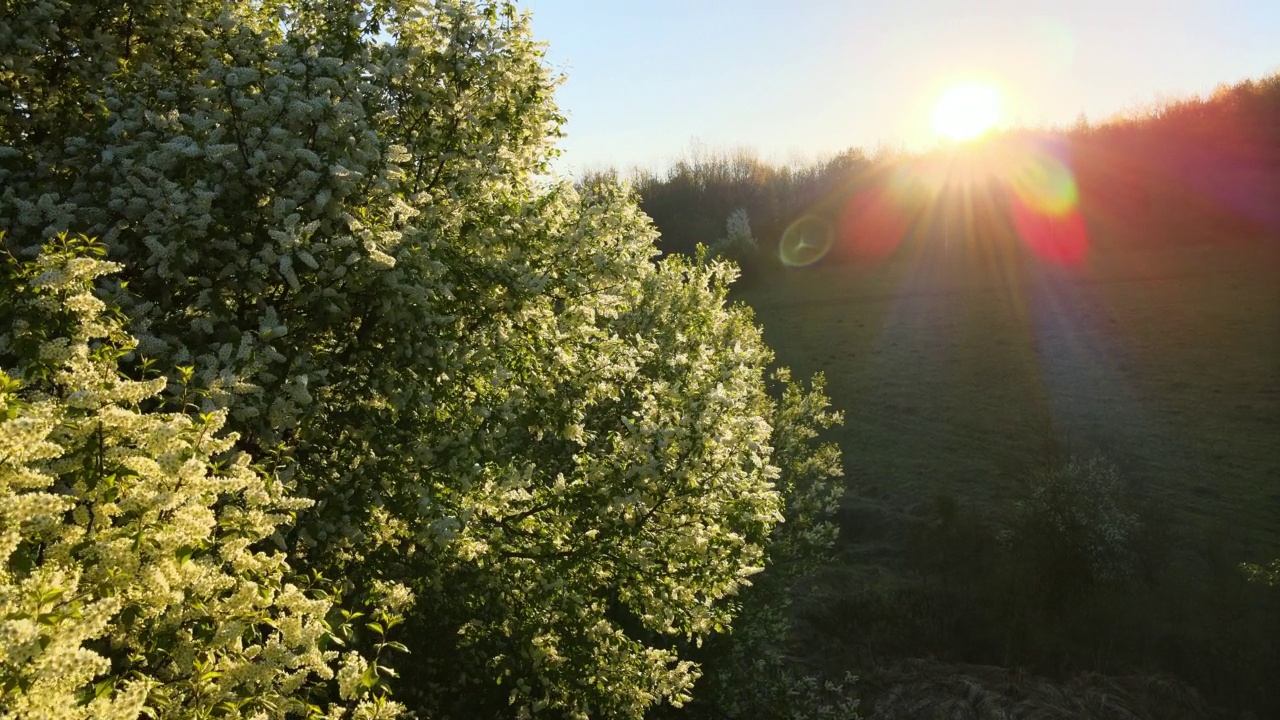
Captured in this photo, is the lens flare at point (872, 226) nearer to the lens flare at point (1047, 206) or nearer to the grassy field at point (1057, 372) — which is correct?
the grassy field at point (1057, 372)

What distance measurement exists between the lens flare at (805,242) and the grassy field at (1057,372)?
11371 millimetres

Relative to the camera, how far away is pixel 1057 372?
46.5 m

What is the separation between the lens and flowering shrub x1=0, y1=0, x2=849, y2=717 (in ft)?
25.7

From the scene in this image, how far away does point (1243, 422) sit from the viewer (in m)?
37.6

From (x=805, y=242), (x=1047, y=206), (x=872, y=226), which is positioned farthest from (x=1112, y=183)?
(x=805, y=242)

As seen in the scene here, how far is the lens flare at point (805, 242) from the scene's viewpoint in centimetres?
8388

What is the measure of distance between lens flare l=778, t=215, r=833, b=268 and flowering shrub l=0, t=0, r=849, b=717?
74230 millimetres

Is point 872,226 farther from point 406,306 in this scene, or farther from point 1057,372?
point 406,306

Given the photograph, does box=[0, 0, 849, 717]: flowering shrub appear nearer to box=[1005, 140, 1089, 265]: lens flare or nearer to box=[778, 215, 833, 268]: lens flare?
box=[1005, 140, 1089, 265]: lens flare

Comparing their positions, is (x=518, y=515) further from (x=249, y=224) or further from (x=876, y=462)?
(x=876, y=462)

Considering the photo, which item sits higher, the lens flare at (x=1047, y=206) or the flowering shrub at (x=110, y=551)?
the lens flare at (x=1047, y=206)

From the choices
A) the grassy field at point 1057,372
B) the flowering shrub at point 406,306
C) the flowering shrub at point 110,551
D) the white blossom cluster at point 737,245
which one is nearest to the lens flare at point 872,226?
the grassy field at point 1057,372

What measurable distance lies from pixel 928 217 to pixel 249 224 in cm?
8215

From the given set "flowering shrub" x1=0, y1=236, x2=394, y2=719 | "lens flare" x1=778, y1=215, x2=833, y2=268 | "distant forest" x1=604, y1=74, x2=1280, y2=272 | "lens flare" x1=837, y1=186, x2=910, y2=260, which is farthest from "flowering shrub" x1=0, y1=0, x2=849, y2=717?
"lens flare" x1=778, y1=215, x2=833, y2=268
